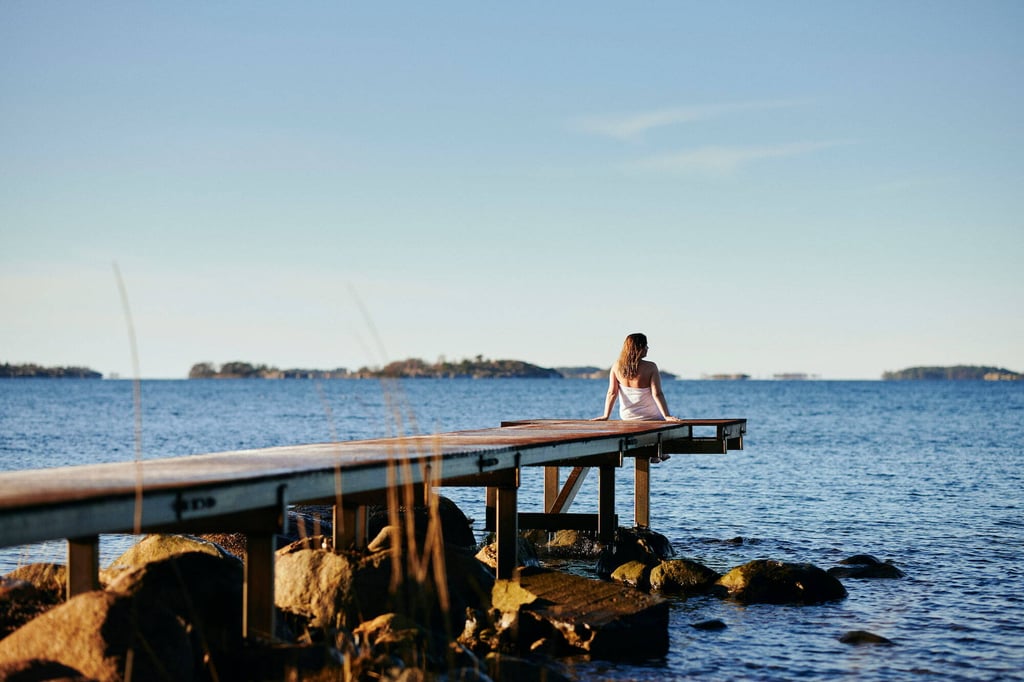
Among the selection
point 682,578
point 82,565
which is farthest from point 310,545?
point 682,578

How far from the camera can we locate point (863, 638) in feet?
35.1

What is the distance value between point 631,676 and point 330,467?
333cm

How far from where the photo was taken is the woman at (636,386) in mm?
14898

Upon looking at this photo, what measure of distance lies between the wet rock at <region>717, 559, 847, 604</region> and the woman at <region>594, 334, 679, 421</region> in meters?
2.79

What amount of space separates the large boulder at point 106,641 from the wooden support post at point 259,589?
26.8 inches

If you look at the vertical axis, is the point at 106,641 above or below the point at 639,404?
below

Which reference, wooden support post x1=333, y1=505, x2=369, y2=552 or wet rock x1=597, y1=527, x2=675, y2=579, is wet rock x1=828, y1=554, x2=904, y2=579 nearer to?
wet rock x1=597, y1=527, x2=675, y2=579

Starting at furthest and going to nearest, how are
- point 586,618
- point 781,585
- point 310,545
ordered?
point 781,585, point 310,545, point 586,618

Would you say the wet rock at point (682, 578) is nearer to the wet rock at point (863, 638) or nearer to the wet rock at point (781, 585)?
the wet rock at point (781, 585)

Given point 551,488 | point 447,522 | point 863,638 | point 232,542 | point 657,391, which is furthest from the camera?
point 551,488

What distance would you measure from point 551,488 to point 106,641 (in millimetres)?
11697

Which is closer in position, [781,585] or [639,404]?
[781,585]

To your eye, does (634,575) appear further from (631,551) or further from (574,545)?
(574,545)

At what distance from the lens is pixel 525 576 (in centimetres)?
1075
